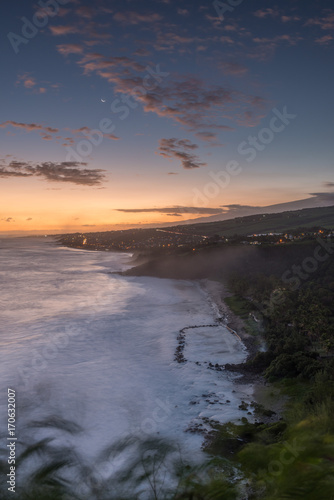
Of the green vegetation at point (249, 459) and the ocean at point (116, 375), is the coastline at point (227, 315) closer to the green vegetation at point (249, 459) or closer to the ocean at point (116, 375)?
the ocean at point (116, 375)

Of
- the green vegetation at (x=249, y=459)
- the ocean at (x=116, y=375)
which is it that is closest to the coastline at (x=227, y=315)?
the ocean at (x=116, y=375)

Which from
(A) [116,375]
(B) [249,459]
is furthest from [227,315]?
(B) [249,459]

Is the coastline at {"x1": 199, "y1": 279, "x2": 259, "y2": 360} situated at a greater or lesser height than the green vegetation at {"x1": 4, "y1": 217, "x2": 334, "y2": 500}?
lesser

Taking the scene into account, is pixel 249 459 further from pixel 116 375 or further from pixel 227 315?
pixel 227 315

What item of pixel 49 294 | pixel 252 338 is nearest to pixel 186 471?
pixel 252 338

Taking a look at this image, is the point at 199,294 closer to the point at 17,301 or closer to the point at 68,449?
the point at 17,301

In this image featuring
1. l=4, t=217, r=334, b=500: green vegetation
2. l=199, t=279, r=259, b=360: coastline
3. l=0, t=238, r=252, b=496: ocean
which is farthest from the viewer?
l=199, t=279, r=259, b=360: coastline

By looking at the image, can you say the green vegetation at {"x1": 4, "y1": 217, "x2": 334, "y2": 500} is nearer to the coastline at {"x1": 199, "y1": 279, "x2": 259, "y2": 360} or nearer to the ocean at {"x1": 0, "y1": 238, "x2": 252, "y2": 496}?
the ocean at {"x1": 0, "y1": 238, "x2": 252, "y2": 496}

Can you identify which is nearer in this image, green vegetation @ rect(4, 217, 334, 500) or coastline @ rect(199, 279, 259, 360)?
green vegetation @ rect(4, 217, 334, 500)

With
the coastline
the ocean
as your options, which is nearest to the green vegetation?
the ocean
